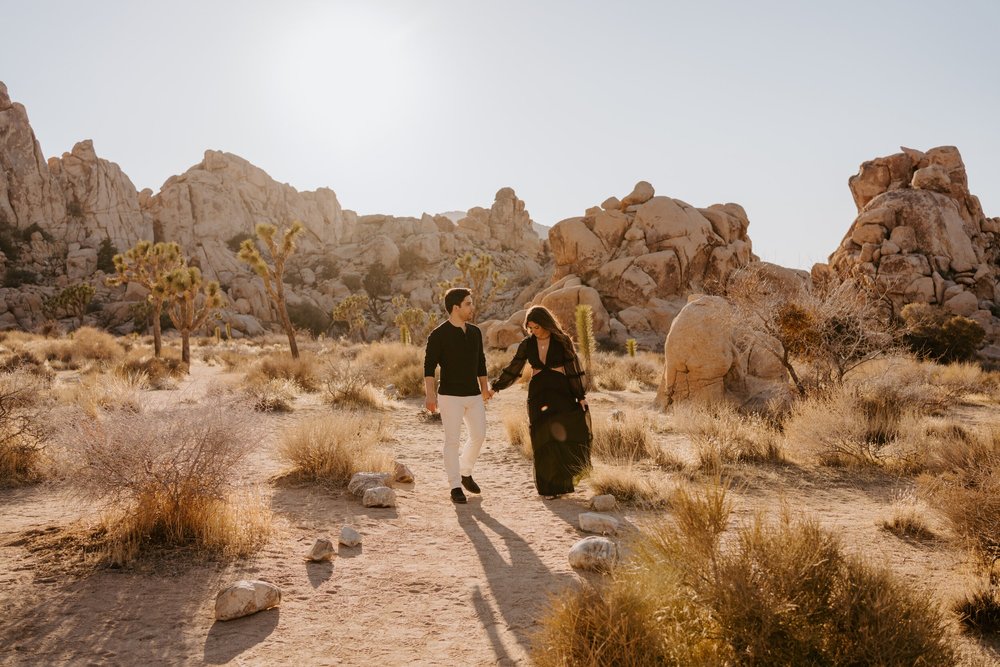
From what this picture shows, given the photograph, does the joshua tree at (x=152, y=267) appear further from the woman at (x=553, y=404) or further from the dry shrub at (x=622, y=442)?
the woman at (x=553, y=404)

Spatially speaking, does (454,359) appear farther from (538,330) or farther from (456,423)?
(538,330)

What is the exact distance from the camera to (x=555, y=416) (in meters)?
6.22

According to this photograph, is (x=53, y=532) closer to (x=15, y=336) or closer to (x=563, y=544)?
(x=563, y=544)

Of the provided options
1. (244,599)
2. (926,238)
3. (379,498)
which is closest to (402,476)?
(379,498)

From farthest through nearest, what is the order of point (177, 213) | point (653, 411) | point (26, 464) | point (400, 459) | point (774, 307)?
point (177, 213), point (653, 411), point (774, 307), point (400, 459), point (26, 464)

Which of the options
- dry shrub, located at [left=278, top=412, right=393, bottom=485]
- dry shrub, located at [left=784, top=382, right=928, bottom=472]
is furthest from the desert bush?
dry shrub, located at [left=278, top=412, right=393, bottom=485]

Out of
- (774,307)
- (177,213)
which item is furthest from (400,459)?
(177,213)

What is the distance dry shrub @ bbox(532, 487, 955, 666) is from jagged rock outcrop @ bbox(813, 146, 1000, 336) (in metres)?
30.7

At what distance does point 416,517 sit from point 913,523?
14.0 ft

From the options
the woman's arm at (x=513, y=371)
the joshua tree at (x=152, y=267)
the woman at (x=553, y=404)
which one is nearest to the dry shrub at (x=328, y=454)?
the woman's arm at (x=513, y=371)

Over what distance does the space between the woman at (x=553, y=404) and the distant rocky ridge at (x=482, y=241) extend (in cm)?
1256

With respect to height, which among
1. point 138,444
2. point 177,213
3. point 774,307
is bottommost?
point 138,444

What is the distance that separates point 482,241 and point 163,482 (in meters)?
69.5

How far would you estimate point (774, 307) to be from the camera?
452 inches
